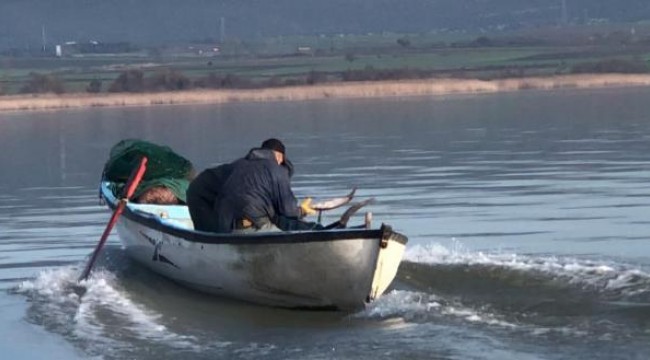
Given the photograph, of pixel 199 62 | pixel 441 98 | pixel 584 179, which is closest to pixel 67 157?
pixel 584 179

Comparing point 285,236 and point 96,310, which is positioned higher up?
point 285,236

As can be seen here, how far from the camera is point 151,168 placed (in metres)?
22.9

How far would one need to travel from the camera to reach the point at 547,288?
1711 cm

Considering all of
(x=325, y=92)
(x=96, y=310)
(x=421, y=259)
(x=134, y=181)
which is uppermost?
(x=134, y=181)

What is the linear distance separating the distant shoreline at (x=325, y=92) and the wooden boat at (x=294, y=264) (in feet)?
176

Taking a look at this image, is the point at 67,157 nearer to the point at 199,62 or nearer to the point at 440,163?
the point at 440,163

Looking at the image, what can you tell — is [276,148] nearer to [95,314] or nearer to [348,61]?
[95,314]

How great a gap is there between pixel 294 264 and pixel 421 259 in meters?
2.75

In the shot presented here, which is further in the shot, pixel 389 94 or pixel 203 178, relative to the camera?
pixel 389 94

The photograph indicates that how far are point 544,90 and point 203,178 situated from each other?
54475mm

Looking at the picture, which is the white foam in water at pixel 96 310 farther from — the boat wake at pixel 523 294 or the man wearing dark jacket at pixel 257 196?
the boat wake at pixel 523 294

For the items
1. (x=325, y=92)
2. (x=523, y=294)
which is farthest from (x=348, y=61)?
(x=523, y=294)

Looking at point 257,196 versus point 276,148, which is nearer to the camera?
point 257,196

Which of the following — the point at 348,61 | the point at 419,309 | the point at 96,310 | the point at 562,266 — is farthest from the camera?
the point at 348,61
